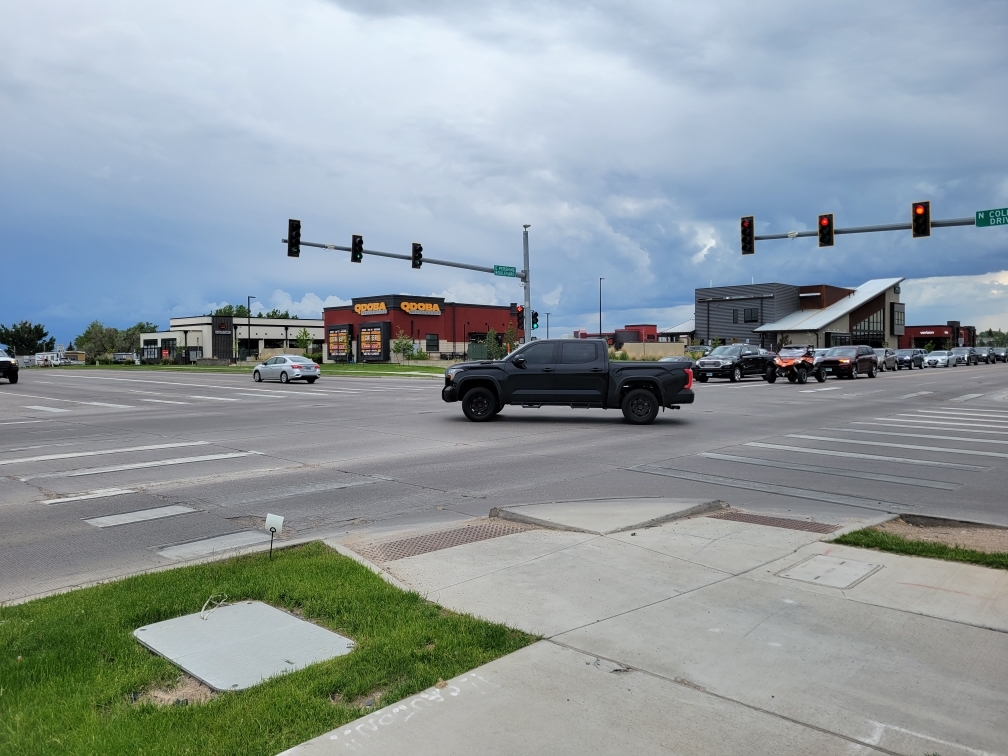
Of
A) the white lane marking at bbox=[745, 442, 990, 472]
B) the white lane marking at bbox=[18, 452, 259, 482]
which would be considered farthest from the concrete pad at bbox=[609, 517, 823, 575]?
the white lane marking at bbox=[18, 452, 259, 482]

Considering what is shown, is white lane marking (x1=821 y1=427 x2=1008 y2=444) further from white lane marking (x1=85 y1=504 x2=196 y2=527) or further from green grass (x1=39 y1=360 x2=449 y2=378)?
green grass (x1=39 y1=360 x2=449 y2=378)

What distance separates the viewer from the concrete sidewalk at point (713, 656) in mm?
3482

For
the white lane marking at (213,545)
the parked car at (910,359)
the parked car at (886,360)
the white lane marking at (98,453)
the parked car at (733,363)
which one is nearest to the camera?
the white lane marking at (213,545)

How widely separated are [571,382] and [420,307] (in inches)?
2766

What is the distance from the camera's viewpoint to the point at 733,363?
3788 cm

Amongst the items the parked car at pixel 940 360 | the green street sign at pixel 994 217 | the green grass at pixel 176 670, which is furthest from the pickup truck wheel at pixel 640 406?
the parked car at pixel 940 360

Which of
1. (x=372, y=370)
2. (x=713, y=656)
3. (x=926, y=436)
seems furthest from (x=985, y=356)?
(x=713, y=656)

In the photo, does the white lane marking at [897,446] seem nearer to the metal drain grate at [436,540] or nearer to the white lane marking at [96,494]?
the metal drain grate at [436,540]

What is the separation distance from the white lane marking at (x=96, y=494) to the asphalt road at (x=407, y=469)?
→ 30 mm

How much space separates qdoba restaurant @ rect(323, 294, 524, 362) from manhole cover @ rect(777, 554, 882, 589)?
255 ft

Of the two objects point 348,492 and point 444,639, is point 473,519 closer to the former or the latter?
point 348,492

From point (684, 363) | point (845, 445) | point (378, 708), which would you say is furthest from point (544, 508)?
point (684, 363)

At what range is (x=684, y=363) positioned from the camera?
17.7m

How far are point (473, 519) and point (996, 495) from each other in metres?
6.64
